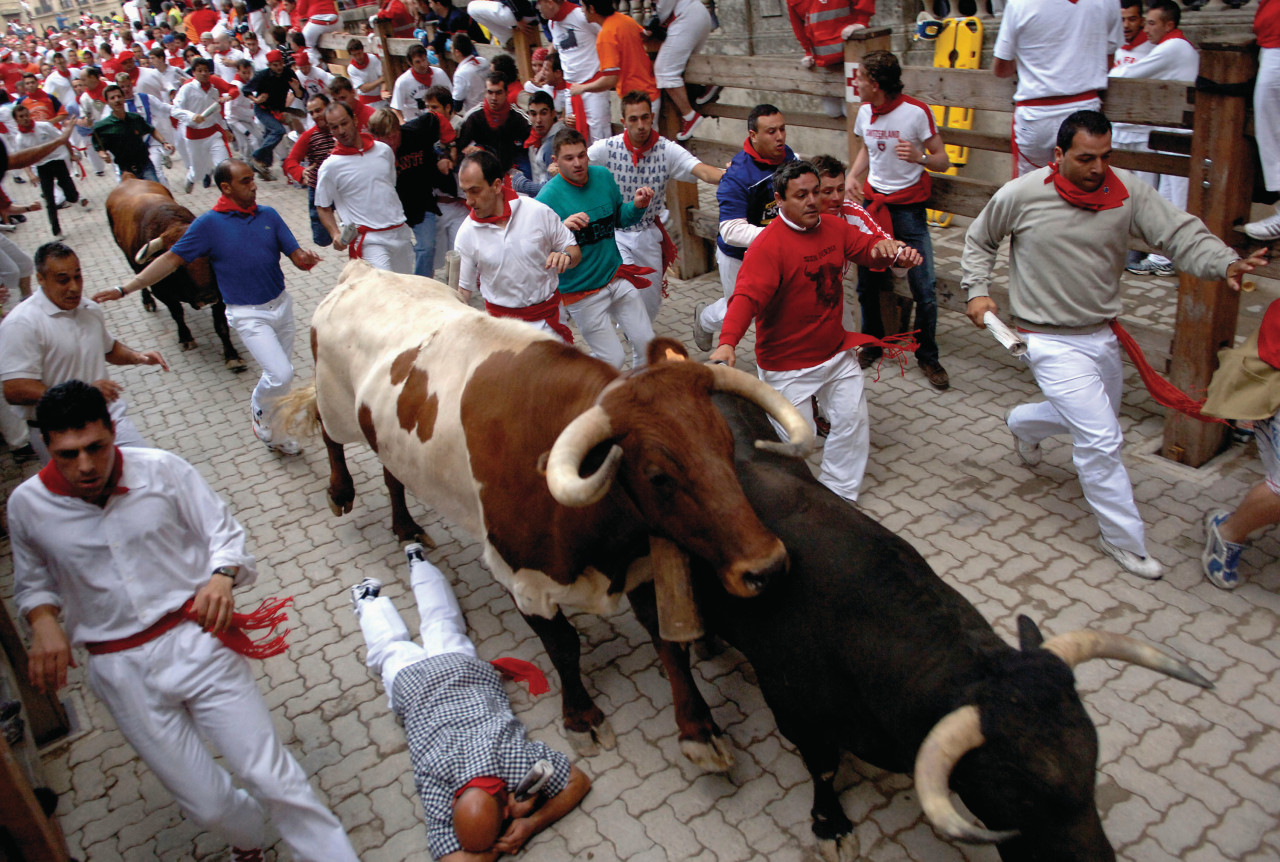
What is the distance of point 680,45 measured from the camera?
27.9 feet

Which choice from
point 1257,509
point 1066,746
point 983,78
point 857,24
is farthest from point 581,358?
point 857,24

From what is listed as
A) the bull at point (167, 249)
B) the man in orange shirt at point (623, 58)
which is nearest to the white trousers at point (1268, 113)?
the man in orange shirt at point (623, 58)

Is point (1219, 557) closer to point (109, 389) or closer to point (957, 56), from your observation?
point (109, 389)

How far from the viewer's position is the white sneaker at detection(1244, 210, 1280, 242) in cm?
468

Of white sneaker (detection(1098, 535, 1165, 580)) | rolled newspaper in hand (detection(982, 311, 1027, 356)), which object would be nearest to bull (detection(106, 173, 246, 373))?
rolled newspaper in hand (detection(982, 311, 1027, 356))

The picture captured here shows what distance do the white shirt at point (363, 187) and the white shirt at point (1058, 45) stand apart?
488 centimetres

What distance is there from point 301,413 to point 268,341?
1.02 metres

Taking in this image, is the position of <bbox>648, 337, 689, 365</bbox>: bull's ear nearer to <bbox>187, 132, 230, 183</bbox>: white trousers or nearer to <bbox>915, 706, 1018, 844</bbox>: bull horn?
<bbox>915, 706, 1018, 844</bbox>: bull horn

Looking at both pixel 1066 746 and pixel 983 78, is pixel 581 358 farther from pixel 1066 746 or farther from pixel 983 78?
pixel 983 78

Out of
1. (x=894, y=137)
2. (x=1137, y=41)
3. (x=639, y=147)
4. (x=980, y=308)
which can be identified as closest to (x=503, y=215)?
(x=639, y=147)

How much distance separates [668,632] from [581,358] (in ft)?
4.00

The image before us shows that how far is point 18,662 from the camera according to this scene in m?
4.78

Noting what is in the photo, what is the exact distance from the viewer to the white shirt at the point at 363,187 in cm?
754

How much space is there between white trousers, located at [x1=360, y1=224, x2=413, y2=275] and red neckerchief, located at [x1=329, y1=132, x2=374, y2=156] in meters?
0.67
